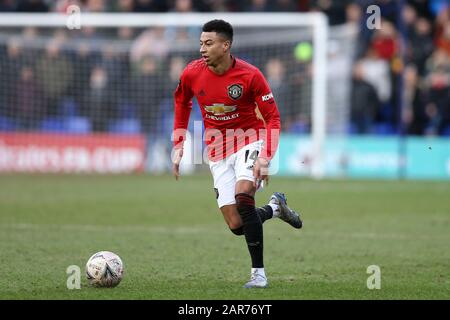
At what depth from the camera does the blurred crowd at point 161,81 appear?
75.5 feet

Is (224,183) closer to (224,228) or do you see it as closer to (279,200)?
(279,200)

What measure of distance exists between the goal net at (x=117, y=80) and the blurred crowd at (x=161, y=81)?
0.09 ft

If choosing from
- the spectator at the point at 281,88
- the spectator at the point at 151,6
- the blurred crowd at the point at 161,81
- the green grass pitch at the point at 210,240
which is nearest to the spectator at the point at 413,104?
the blurred crowd at the point at 161,81

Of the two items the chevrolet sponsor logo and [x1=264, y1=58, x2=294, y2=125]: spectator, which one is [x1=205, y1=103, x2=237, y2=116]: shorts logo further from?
[x1=264, y1=58, x2=294, y2=125]: spectator

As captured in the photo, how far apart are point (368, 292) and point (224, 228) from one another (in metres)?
5.86

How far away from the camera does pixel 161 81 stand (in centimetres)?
2362

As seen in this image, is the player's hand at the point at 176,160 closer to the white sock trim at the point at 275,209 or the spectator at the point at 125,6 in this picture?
the white sock trim at the point at 275,209

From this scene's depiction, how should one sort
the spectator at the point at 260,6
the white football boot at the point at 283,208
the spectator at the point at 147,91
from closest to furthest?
1. the white football boot at the point at 283,208
2. the spectator at the point at 147,91
3. the spectator at the point at 260,6

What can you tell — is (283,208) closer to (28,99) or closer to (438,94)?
(438,94)

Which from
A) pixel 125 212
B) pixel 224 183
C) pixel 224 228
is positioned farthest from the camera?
pixel 125 212

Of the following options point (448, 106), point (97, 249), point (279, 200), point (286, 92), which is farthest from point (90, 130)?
point (279, 200)

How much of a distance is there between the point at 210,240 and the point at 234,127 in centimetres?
367

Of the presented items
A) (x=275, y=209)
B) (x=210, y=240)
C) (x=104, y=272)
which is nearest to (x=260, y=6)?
(x=210, y=240)

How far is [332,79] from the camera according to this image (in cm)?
2367
